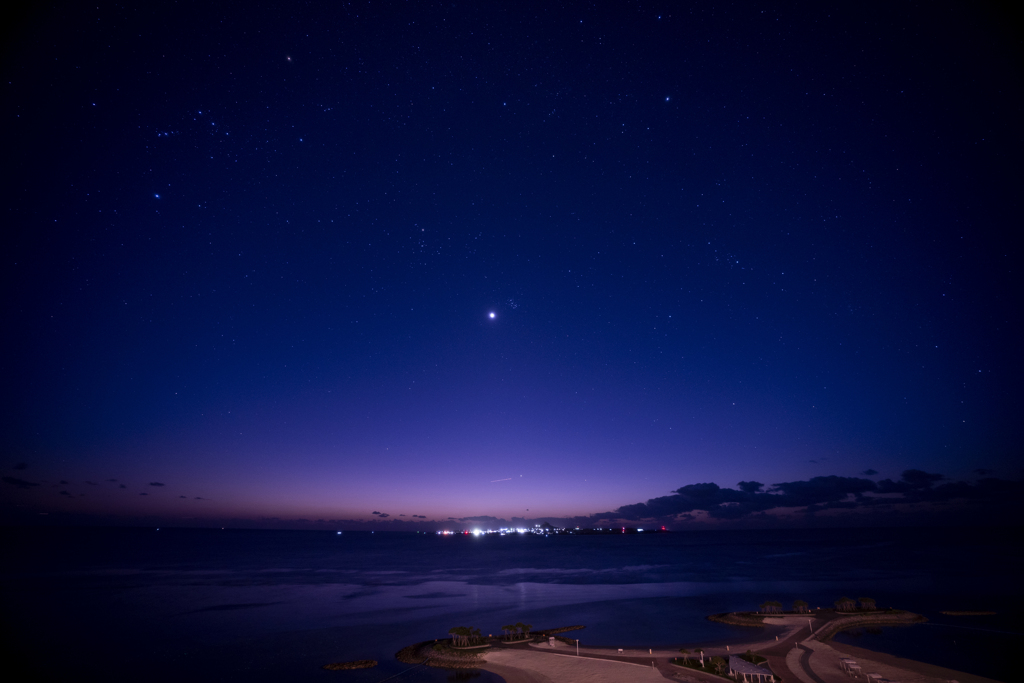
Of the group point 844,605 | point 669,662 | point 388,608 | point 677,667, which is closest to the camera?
point 677,667

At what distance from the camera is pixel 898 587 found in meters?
77.9

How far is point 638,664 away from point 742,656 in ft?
22.7

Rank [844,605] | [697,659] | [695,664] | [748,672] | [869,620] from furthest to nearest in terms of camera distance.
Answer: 1. [844,605]
2. [869,620]
3. [697,659]
4. [695,664]
5. [748,672]

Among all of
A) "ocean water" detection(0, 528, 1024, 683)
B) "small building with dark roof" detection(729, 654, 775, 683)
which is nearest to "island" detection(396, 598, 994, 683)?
"small building with dark roof" detection(729, 654, 775, 683)

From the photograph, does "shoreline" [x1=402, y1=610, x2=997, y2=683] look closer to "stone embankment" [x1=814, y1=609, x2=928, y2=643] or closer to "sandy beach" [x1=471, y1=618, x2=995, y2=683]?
"sandy beach" [x1=471, y1=618, x2=995, y2=683]

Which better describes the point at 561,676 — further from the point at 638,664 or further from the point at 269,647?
the point at 269,647

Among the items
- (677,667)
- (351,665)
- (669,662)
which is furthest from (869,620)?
(351,665)

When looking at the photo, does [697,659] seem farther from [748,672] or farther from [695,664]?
[748,672]

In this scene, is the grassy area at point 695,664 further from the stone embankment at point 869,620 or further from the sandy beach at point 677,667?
the stone embankment at point 869,620

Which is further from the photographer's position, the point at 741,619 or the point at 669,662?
the point at 741,619

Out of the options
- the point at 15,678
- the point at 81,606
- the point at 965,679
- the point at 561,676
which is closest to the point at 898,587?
the point at 965,679

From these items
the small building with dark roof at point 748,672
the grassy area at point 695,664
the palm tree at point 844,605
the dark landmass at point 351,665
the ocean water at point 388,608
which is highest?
the small building with dark roof at point 748,672

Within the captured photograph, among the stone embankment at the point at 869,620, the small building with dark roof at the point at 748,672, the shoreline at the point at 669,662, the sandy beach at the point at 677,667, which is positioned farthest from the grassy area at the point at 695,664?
the stone embankment at the point at 869,620

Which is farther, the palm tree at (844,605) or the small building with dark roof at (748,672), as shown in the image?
the palm tree at (844,605)
